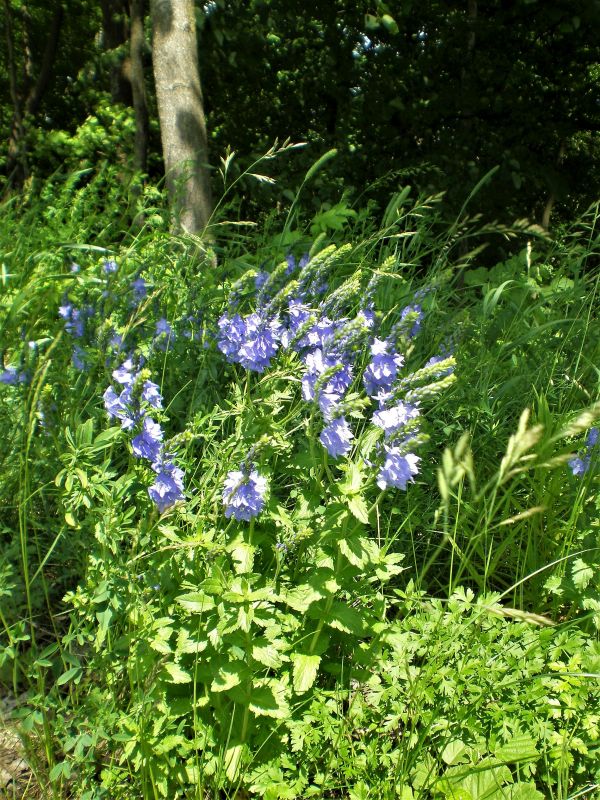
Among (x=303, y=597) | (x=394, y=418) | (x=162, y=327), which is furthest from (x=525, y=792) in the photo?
(x=162, y=327)

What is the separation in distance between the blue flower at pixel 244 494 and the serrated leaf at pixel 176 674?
38 cm

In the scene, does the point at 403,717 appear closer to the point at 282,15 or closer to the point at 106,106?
the point at 282,15

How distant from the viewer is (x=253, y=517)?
1698mm

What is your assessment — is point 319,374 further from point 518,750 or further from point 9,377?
point 518,750

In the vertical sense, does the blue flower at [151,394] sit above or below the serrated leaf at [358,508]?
above

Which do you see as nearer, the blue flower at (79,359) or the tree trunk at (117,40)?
the blue flower at (79,359)

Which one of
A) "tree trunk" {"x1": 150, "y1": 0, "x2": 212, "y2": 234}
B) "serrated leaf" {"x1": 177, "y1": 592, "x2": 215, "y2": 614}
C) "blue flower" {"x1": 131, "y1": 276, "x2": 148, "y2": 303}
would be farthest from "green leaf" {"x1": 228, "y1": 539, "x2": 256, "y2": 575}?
"tree trunk" {"x1": 150, "y1": 0, "x2": 212, "y2": 234}

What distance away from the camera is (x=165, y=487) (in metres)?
1.71

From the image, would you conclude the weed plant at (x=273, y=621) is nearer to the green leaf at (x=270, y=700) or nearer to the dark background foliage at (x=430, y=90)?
the green leaf at (x=270, y=700)

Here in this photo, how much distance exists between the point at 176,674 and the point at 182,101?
3862 millimetres

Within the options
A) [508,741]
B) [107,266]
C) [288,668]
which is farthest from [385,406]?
[107,266]

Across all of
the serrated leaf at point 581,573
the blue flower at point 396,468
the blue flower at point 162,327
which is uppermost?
the blue flower at point 162,327

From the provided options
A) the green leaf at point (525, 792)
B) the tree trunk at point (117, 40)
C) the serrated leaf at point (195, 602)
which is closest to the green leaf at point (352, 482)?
the serrated leaf at point (195, 602)

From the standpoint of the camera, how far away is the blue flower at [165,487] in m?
1.71
